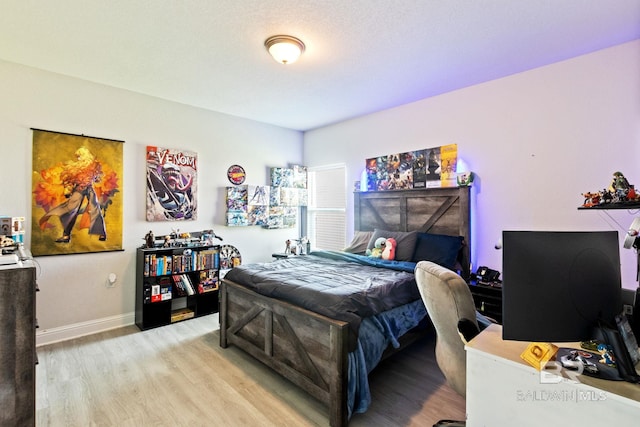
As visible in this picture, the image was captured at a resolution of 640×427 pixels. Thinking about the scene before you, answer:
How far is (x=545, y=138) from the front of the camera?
2906mm

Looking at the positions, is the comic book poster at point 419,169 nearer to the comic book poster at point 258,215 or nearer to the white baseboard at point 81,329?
the comic book poster at point 258,215

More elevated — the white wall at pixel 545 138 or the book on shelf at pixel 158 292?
the white wall at pixel 545 138

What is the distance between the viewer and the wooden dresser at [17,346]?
147 centimetres

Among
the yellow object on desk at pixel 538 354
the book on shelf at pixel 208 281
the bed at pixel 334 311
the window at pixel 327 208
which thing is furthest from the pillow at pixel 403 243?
the yellow object on desk at pixel 538 354

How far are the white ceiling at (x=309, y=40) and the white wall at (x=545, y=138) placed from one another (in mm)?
188

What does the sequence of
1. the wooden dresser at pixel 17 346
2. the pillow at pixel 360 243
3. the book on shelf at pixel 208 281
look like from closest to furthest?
1. the wooden dresser at pixel 17 346
2. the book on shelf at pixel 208 281
3. the pillow at pixel 360 243

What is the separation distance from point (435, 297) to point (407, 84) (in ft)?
8.36

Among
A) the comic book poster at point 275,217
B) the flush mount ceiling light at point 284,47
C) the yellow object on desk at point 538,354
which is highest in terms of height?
the flush mount ceiling light at point 284,47

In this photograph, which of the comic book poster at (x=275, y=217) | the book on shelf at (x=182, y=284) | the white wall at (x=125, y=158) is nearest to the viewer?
the white wall at (x=125, y=158)

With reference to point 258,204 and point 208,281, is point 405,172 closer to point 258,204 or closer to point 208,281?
point 258,204

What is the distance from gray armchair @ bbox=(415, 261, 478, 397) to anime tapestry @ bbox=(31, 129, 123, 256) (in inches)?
134

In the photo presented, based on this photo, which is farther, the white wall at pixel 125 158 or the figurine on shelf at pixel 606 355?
the white wall at pixel 125 158

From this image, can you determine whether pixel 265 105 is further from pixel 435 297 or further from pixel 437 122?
pixel 435 297

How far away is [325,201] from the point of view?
517 centimetres
